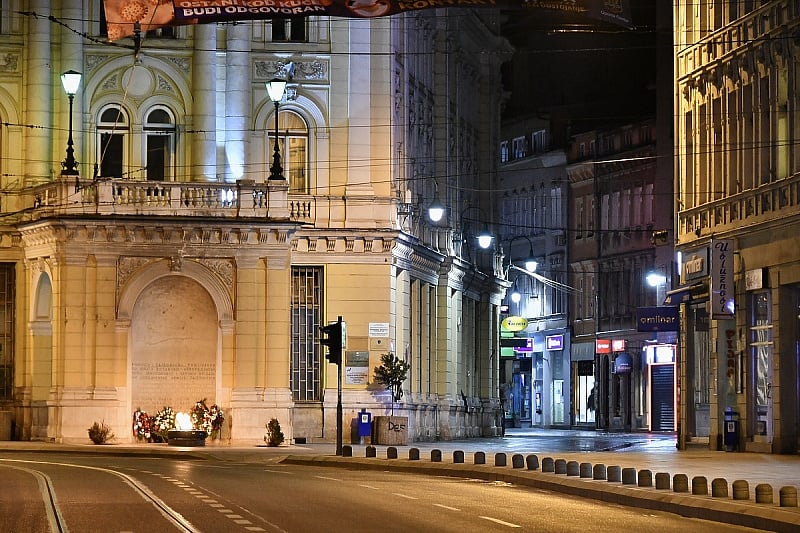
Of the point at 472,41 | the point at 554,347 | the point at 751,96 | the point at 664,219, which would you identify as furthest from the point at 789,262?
the point at 554,347

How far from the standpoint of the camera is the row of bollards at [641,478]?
2634cm

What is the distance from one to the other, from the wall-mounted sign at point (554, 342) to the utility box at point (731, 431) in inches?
2093

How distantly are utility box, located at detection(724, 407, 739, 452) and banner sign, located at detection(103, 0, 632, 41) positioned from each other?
12.3 m

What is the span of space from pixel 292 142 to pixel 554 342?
153 feet

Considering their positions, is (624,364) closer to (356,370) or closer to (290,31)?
(356,370)

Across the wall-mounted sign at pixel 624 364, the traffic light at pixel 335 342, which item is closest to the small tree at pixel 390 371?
the traffic light at pixel 335 342

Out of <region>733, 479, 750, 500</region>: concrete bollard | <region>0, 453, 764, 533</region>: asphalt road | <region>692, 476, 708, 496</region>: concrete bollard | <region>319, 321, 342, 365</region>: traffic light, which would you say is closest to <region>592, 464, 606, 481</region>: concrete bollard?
<region>0, 453, 764, 533</region>: asphalt road

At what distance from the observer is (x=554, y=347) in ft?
340

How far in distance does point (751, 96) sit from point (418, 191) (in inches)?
711

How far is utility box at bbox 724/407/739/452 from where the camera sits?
161ft

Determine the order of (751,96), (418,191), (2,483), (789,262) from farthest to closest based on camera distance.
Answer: (418,191) → (751,96) → (789,262) → (2,483)

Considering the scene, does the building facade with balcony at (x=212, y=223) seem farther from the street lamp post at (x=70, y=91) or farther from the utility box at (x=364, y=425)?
the utility box at (x=364, y=425)

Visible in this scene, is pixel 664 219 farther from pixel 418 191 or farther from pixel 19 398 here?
pixel 19 398

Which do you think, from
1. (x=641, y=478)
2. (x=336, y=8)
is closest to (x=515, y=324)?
(x=336, y=8)
